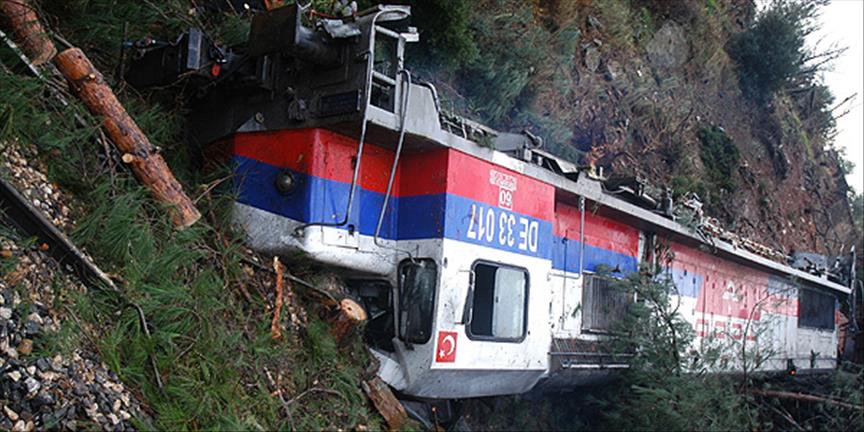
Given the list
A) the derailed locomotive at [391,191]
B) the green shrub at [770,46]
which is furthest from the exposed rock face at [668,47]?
the derailed locomotive at [391,191]

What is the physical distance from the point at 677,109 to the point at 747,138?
13.7ft

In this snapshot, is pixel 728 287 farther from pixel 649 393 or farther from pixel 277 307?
pixel 277 307

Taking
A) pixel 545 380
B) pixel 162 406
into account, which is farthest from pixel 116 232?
pixel 545 380

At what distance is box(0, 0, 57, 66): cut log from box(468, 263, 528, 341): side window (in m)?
3.58

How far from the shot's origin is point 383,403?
5.83 m

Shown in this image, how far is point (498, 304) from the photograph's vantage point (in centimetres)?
661

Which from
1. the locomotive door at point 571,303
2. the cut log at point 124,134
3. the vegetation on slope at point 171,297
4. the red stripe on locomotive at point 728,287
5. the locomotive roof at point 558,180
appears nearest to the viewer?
the vegetation on slope at point 171,297

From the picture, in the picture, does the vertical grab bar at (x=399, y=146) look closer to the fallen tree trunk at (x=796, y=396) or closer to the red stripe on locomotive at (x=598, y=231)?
the red stripe on locomotive at (x=598, y=231)

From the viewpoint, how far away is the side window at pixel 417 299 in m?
5.94

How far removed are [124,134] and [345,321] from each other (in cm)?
208

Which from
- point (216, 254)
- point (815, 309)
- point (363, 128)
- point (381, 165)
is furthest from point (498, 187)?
point (815, 309)

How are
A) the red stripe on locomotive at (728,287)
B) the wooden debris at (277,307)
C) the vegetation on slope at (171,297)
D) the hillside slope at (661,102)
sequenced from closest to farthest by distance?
the vegetation on slope at (171,297)
the wooden debris at (277,307)
the red stripe on locomotive at (728,287)
the hillside slope at (661,102)

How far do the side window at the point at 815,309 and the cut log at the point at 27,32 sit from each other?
12946 millimetres

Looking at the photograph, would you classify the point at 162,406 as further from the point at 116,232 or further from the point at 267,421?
the point at 116,232
